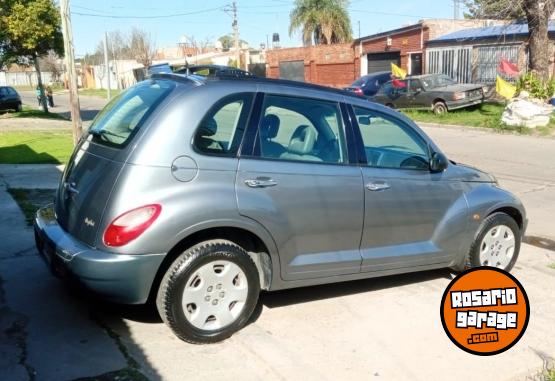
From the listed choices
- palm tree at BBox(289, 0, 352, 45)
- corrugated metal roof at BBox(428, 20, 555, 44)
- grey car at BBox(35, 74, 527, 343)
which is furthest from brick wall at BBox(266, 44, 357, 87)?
grey car at BBox(35, 74, 527, 343)

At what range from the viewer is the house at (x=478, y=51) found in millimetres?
24484

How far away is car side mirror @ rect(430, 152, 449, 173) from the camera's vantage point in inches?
187

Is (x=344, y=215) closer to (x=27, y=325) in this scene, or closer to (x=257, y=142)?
(x=257, y=142)

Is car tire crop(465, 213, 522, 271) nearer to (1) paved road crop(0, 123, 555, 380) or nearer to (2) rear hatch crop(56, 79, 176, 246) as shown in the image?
(1) paved road crop(0, 123, 555, 380)

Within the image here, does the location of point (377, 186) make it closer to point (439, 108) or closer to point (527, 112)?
point (527, 112)

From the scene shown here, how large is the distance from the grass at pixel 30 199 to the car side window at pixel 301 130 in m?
3.74

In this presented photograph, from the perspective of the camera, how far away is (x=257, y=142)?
13.2 ft

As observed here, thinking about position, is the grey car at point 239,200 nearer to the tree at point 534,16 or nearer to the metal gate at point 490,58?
the tree at point 534,16

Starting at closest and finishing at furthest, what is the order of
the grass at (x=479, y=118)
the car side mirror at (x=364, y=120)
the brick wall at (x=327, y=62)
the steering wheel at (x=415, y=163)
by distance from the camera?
the car side mirror at (x=364, y=120) → the steering wheel at (x=415, y=163) → the grass at (x=479, y=118) → the brick wall at (x=327, y=62)

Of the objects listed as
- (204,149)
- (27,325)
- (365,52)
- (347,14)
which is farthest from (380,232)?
(347,14)

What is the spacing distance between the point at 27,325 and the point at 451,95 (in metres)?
18.8

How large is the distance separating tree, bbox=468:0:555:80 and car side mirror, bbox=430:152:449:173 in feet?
49.4

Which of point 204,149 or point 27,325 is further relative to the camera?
point 27,325

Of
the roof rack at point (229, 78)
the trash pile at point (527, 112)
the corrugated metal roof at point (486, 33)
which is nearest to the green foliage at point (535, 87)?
the trash pile at point (527, 112)
